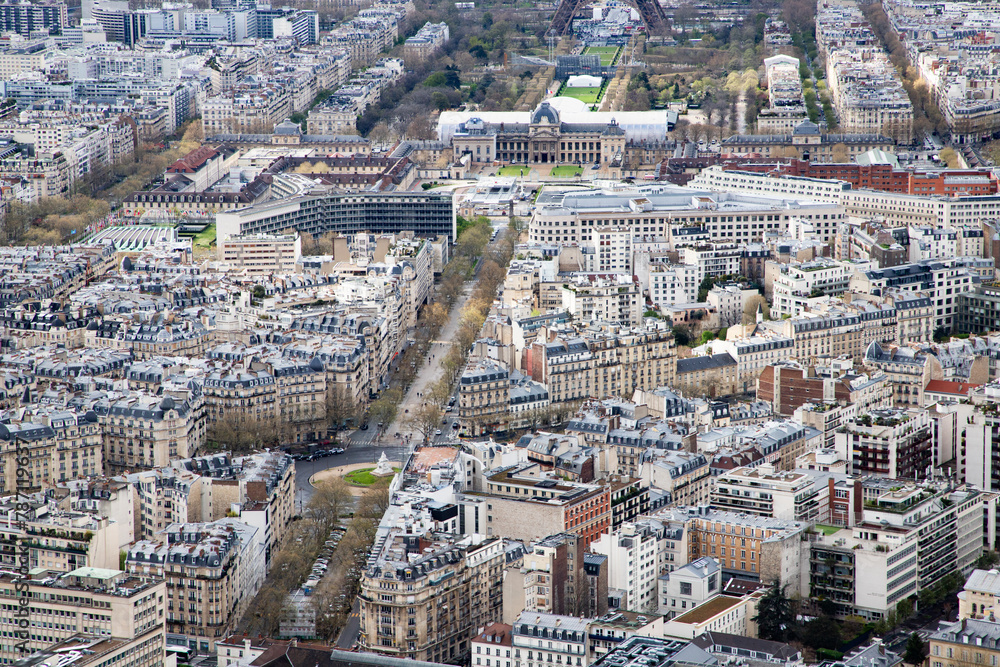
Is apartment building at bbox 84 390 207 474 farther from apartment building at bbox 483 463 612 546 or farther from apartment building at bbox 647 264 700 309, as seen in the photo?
apartment building at bbox 647 264 700 309

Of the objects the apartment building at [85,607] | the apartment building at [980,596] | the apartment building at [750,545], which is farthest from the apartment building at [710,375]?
the apartment building at [85,607]

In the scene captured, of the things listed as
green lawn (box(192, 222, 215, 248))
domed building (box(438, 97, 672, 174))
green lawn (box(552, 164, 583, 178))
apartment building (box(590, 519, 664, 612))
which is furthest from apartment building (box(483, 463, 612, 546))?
domed building (box(438, 97, 672, 174))

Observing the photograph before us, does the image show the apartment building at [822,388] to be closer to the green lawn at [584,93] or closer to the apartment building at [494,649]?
the apartment building at [494,649]

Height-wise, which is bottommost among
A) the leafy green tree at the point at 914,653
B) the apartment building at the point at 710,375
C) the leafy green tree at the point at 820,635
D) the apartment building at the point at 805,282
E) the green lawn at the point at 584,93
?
the leafy green tree at the point at 820,635

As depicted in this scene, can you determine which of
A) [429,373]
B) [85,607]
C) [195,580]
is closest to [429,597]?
[195,580]

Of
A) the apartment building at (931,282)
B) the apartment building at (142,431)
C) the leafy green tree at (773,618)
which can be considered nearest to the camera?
the leafy green tree at (773,618)

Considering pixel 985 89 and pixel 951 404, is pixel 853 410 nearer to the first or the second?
pixel 951 404

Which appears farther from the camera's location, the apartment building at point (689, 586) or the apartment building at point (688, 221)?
the apartment building at point (688, 221)
